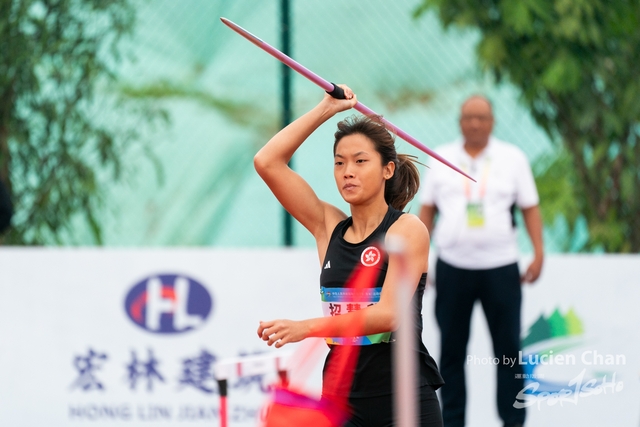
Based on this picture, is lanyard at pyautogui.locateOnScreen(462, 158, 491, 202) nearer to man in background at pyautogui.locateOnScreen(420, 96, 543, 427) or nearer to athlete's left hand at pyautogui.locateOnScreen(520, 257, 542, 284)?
man in background at pyautogui.locateOnScreen(420, 96, 543, 427)

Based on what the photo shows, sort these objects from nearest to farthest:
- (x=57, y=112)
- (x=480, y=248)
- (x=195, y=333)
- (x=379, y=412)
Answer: (x=379, y=412), (x=480, y=248), (x=195, y=333), (x=57, y=112)

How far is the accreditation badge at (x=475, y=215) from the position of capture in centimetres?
511

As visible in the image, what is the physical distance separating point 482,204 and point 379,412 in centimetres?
239

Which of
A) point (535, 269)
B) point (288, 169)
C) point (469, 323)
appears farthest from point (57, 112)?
point (288, 169)

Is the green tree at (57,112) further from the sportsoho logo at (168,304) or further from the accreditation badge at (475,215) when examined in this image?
the accreditation badge at (475,215)

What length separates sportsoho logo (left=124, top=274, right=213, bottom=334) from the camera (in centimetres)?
574

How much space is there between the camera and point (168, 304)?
5.75 metres

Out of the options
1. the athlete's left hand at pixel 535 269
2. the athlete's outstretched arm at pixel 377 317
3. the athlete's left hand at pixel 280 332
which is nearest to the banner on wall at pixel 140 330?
the athlete's left hand at pixel 535 269

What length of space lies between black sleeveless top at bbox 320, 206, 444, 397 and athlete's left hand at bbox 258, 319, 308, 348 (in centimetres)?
37

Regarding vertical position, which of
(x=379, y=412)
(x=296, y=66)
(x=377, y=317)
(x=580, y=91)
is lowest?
(x=379, y=412)

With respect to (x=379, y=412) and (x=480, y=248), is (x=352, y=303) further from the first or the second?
(x=480, y=248)

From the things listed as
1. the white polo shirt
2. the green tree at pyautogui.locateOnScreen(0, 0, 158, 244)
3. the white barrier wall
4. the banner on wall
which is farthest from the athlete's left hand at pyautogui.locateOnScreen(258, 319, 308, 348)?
the green tree at pyautogui.locateOnScreen(0, 0, 158, 244)

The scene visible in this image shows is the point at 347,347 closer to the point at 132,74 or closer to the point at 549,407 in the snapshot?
the point at 549,407

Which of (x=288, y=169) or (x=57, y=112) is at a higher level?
(x=57, y=112)
